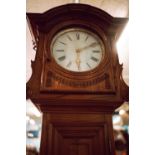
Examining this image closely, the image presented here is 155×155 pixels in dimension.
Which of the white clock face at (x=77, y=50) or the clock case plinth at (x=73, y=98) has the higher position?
the white clock face at (x=77, y=50)

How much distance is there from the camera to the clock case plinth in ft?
3.36

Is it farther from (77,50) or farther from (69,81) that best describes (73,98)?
(77,50)

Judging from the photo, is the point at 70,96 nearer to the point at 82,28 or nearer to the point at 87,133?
the point at 87,133

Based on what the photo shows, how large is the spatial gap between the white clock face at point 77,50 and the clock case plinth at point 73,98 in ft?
0.08

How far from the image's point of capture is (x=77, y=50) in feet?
3.60

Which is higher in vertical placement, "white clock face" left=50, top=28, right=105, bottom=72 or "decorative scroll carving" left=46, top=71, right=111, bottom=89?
"white clock face" left=50, top=28, right=105, bottom=72

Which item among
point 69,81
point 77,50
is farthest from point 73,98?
point 77,50

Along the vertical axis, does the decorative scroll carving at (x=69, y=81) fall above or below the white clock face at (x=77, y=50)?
below

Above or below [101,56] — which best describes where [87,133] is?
below

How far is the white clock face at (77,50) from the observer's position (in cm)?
109

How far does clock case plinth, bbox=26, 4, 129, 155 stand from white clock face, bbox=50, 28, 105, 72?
0.08 feet
